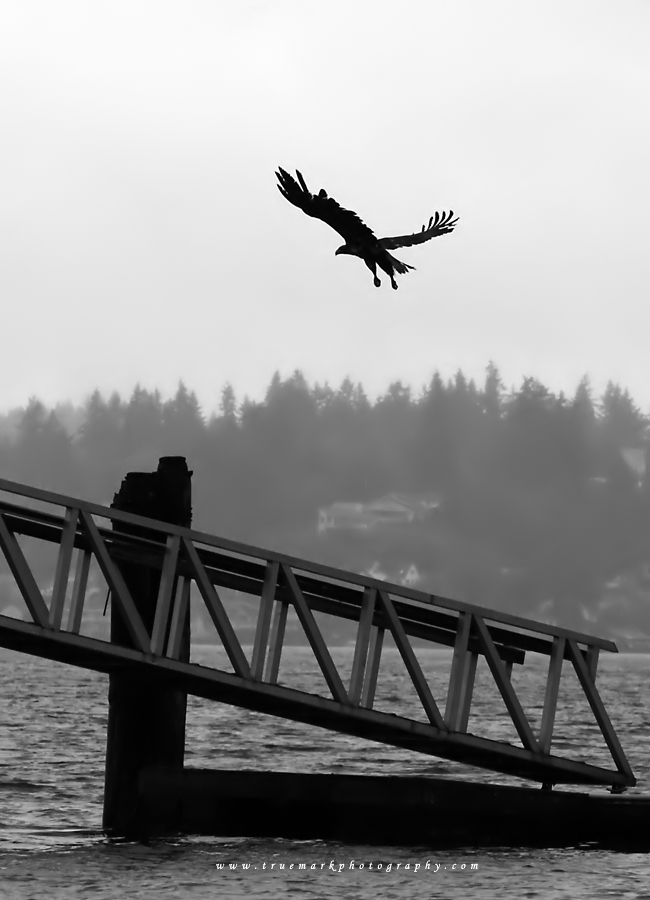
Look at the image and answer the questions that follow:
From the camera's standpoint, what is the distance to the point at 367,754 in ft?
135

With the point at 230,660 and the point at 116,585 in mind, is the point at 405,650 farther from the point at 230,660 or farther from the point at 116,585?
the point at 116,585

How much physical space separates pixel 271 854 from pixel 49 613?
14.5 feet

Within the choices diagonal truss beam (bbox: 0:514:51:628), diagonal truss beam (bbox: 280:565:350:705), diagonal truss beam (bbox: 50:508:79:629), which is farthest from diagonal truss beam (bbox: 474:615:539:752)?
diagonal truss beam (bbox: 0:514:51:628)

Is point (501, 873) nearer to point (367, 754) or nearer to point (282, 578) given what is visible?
point (282, 578)

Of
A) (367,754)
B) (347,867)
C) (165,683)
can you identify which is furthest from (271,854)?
(367,754)

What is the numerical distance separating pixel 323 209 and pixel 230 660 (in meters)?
5.63

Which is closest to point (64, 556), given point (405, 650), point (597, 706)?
point (405, 650)

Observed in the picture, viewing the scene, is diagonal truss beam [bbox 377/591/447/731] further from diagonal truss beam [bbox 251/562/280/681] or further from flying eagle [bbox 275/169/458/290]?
flying eagle [bbox 275/169/458/290]

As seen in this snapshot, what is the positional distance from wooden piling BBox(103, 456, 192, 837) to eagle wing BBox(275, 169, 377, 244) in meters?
4.62

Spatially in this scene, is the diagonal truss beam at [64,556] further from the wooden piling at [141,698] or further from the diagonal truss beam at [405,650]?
the diagonal truss beam at [405,650]

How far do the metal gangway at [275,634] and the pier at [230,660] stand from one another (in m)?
0.03

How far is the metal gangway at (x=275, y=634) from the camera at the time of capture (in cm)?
1830

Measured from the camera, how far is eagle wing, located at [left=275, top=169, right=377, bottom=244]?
16.5 meters

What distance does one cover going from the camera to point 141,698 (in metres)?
19.6
